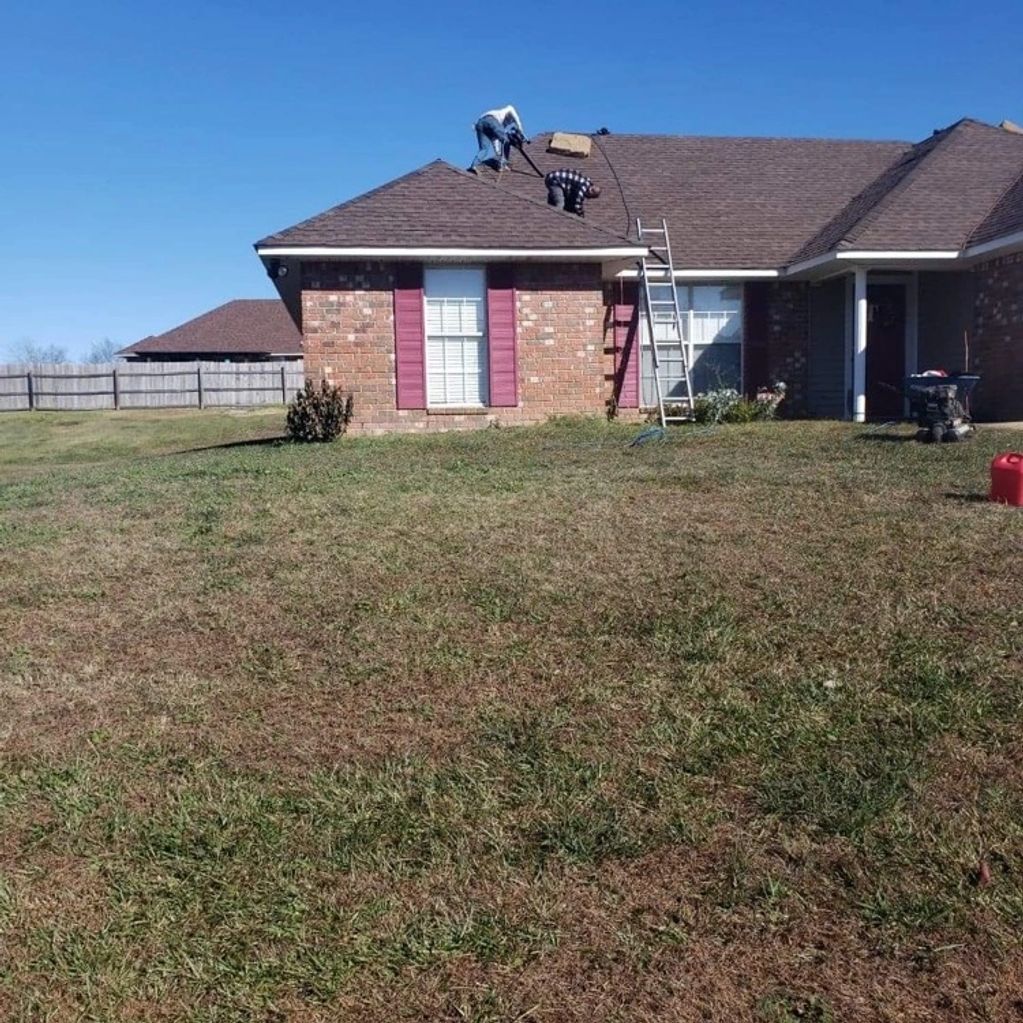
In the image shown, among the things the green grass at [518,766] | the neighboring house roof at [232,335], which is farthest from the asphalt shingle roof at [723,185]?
the neighboring house roof at [232,335]

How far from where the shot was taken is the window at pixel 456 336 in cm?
1538

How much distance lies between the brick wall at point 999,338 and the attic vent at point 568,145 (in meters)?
7.61

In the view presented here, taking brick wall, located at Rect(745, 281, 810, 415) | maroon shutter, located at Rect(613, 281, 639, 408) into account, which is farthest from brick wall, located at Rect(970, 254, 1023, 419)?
maroon shutter, located at Rect(613, 281, 639, 408)

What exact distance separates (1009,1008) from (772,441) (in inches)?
405

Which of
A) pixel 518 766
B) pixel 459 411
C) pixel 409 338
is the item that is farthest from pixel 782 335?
pixel 518 766

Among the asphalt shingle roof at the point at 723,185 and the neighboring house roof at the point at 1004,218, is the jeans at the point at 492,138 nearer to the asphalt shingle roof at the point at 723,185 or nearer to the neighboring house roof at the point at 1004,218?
the asphalt shingle roof at the point at 723,185

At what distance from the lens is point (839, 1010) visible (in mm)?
2754

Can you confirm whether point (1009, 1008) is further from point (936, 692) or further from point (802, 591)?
point (802, 591)

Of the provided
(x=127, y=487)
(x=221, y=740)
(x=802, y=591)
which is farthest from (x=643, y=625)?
(x=127, y=487)

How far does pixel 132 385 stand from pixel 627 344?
22637 mm

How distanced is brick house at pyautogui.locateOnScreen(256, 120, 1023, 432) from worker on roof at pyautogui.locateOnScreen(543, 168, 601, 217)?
41 centimetres

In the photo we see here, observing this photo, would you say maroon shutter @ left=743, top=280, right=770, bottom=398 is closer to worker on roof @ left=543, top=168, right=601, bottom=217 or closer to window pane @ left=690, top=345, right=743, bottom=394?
window pane @ left=690, top=345, right=743, bottom=394

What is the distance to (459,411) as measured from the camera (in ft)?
51.0

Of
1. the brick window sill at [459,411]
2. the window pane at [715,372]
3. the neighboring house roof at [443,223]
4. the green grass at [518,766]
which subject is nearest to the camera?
the green grass at [518,766]
